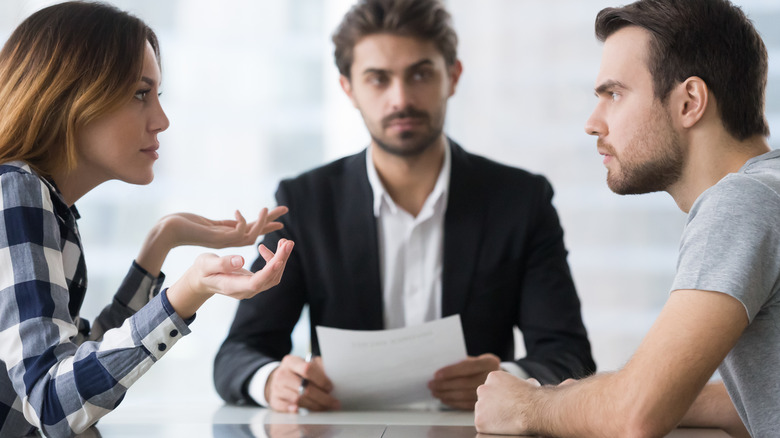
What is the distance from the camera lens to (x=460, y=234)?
1911mm

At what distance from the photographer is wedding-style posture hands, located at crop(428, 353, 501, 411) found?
4.66 feet

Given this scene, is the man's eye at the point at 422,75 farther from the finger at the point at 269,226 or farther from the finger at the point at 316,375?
the finger at the point at 316,375

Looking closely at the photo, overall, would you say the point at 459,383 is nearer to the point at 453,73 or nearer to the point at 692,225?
the point at 692,225

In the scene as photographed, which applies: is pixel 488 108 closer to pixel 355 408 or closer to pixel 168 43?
pixel 168 43

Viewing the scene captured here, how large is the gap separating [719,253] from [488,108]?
218 cm

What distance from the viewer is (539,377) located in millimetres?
1603

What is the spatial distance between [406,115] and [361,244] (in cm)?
37

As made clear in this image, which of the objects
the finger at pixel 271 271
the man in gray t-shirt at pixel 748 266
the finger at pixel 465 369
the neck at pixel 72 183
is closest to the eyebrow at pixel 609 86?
the man in gray t-shirt at pixel 748 266

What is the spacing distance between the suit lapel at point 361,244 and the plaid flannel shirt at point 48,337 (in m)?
0.91

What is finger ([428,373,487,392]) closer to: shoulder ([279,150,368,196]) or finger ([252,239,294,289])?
finger ([252,239,294,289])

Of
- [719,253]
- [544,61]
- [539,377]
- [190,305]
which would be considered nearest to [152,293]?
[190,305]

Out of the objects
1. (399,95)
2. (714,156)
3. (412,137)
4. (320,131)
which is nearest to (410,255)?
(412,137)

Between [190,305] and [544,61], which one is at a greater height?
[544,61]

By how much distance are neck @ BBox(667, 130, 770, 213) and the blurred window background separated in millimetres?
1818
